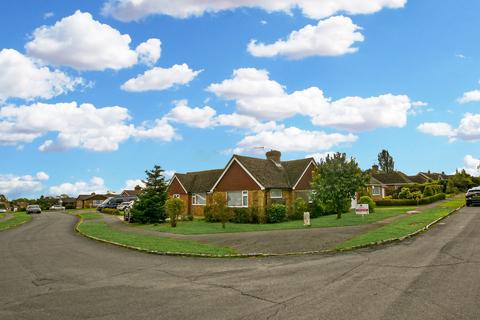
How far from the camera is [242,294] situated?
29.7ft

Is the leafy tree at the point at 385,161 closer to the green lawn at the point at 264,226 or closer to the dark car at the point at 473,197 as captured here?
the dark car at the point at 473,197

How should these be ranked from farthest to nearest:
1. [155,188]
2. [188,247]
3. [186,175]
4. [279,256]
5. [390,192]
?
[390,192]
[186,175]
[155,188]
[188,247]
[279,256]

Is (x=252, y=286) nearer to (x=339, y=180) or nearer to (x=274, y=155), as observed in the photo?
(x=339, y=180)

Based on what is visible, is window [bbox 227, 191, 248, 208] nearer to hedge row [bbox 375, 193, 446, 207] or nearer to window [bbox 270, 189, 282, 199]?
window [bbox 270, 189, 282, 199]

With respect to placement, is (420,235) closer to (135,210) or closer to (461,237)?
(461,237)

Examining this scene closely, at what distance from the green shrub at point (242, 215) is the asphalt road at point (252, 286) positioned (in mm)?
19329

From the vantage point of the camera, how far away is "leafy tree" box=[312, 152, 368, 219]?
29.5 m

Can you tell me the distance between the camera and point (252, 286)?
983 centimetres

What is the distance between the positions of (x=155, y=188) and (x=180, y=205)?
6500 millimetres

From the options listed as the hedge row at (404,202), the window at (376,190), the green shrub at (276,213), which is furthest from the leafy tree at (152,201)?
the window at (376,190)

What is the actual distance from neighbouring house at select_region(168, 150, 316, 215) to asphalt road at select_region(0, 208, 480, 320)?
67.4 feet

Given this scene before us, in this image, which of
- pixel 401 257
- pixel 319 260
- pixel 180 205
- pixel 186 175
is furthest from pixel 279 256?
pixel 186 175

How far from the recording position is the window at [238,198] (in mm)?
36312

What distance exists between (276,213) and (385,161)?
334ft
